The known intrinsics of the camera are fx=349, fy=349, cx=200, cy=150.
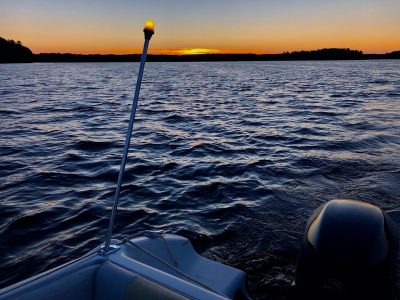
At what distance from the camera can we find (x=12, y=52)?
151500 mm

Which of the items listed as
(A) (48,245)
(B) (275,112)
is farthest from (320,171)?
(B) (275,112)

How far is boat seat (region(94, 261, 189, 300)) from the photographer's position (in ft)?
8.61

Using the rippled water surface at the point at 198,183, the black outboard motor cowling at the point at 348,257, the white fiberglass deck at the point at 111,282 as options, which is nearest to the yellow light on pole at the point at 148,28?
the white fiberglass deck at the point at 111,282

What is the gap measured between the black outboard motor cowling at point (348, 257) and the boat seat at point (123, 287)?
4.94 feet

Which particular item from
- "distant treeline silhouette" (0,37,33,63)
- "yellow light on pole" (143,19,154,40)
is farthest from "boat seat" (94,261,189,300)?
"distant treeline silhouette" (0,37,33,63)

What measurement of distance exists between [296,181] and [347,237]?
522cm

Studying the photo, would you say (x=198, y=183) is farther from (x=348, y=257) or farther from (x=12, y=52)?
(x=12, y=52)

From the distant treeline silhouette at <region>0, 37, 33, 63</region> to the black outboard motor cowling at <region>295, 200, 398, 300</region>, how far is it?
169449 mm

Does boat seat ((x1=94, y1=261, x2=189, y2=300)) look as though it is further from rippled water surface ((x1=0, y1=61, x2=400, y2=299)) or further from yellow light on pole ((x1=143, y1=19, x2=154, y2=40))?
rippled water surface ((x1=0, y1=61, x2=400, y2=299))

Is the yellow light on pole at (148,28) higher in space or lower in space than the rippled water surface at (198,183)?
higher

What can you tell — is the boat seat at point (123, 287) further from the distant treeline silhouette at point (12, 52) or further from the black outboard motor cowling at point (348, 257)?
the distant treeline silhouette at point (12, 52)

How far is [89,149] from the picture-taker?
38.5 feet

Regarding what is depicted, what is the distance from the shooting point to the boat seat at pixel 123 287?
2623 millimetres

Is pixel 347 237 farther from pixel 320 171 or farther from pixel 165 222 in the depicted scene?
pixel 320 171
